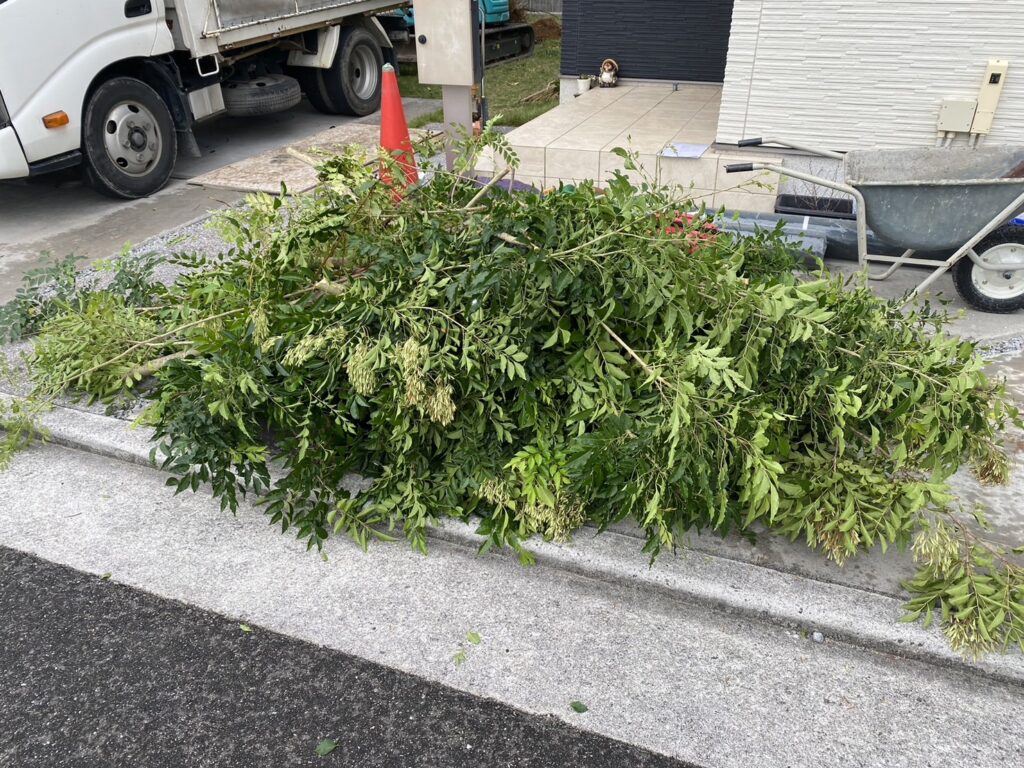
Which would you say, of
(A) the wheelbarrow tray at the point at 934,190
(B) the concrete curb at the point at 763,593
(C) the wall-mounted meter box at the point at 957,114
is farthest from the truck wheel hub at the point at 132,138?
(C) the wall-mounted meter box at the point at 957,114

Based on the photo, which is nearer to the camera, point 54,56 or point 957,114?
point 957,114

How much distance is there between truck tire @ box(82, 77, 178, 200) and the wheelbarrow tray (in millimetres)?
6111

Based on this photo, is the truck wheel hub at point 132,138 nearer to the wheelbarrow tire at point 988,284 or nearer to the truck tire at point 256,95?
the truck tire at point 256,95

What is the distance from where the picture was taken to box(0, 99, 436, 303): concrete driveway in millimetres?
6199

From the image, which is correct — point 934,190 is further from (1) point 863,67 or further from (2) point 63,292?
(2) point 63,292

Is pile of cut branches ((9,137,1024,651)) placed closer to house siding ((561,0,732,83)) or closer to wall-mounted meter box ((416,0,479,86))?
wall-mounted meter box ((416,0,479,86))

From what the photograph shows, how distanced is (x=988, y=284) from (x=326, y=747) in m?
4.58

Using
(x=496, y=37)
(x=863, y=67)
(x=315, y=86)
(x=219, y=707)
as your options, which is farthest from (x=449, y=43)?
(x=496, y=37)

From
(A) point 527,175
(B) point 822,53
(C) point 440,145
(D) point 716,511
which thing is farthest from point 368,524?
(B) point 822,53

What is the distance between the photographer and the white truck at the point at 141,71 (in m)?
6.07

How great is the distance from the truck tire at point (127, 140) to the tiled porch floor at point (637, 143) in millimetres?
3187

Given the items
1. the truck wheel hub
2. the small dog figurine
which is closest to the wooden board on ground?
the truck wheel hub

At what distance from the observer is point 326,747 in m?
2.45

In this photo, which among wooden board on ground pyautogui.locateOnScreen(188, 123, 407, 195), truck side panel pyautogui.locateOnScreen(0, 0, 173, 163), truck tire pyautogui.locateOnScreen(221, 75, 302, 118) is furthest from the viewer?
truck tire pyautogui.locateOnScreen(221, 75, 302, 118)
